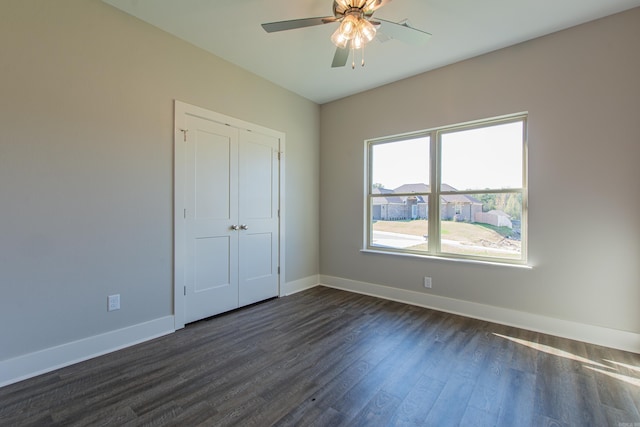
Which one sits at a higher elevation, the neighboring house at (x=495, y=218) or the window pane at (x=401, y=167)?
the window pane at (x=401, y=167)

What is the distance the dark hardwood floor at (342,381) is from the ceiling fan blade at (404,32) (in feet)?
8.29

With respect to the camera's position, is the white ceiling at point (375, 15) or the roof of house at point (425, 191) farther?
the roof of house at point (425, 191)

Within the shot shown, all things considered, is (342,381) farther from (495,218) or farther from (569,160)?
(569,160)

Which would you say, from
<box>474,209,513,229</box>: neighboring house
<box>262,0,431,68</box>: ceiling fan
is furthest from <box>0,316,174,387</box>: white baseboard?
<box>474,209,513,229</box>: neighboring house

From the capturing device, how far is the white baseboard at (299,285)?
403 centimetres

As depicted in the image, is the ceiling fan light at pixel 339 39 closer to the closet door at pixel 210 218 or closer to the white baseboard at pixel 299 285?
the closet door at pixel 210 218

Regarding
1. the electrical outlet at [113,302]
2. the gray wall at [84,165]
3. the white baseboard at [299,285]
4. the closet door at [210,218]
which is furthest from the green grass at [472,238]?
the electrical outlet at [113,302]

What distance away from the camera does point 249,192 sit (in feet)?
11.7

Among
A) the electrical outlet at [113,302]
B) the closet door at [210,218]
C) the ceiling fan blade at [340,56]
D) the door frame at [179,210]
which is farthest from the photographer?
the closet door at [210,218]

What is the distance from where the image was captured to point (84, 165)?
230 centimetres

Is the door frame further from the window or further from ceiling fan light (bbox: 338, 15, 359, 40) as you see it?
the window

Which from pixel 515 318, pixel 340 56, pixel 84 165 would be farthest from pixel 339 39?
pixel 515 318

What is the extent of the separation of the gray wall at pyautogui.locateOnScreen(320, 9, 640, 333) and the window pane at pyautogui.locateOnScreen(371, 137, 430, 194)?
0.37m

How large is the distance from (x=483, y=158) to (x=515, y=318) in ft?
5.73
